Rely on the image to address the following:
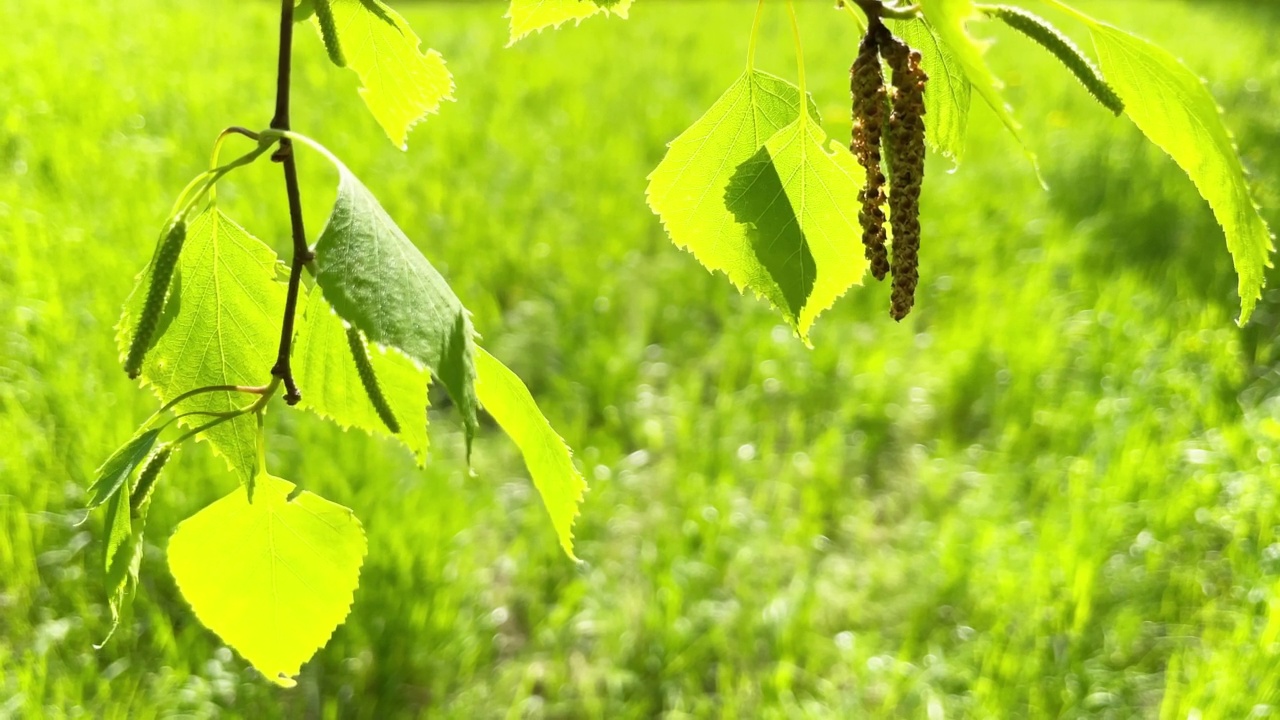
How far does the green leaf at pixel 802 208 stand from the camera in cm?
54

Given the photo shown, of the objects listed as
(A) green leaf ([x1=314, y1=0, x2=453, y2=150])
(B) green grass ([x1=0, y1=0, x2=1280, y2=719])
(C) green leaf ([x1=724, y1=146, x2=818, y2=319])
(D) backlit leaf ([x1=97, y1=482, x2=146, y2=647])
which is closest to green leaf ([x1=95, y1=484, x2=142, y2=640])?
(D) backlit leaf ([x1=97, y1=482, x2=146, y2=647])

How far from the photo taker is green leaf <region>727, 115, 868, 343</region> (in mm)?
545

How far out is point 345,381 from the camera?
0.58 metres

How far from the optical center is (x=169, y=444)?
1.68 feet

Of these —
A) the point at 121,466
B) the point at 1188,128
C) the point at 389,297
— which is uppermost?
the point at 1188,128

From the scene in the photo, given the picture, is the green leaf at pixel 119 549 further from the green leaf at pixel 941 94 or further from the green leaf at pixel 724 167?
the green leaf at pixel 941 94

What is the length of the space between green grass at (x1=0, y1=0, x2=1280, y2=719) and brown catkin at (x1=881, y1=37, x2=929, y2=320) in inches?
61.3

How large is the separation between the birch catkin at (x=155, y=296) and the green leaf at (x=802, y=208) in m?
0.30

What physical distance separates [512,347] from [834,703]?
4.88 feet

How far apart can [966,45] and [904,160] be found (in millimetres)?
129

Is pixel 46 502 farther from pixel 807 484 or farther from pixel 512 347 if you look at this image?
pixel 807 484

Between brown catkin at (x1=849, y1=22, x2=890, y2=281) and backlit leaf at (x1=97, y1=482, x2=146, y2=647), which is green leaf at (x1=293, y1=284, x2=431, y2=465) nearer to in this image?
backlit leaf at (x1=97, y1=482, x2=146, y2=647)

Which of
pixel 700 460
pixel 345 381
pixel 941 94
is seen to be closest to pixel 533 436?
pixel 345 381

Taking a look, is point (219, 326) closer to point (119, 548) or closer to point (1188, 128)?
point (119, 548)
